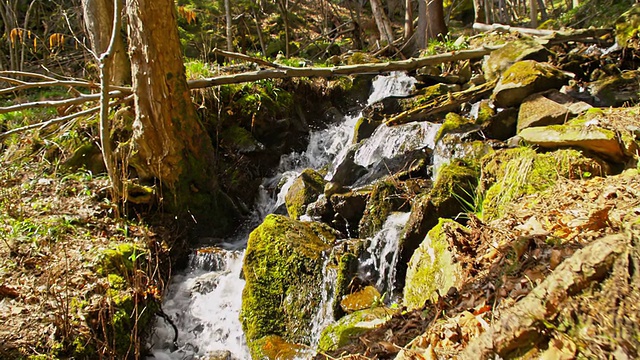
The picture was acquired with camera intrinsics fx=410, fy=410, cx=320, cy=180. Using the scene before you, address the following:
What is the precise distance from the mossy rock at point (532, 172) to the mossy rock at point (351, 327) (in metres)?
1.29

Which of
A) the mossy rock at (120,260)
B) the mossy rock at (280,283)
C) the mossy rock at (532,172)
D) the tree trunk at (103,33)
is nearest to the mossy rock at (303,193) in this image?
the mossy rock at (280,283)

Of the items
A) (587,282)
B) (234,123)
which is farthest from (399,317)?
(234,123)

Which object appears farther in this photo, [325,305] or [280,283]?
[280,283]

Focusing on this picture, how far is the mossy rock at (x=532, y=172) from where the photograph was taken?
11.5 ft

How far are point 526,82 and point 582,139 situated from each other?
210 cm

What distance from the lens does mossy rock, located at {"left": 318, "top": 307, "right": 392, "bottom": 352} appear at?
10.4 ft

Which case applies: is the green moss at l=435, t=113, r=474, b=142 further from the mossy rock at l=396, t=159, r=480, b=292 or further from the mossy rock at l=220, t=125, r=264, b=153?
the mossy rock at l=220, t=125, r=264, b=153

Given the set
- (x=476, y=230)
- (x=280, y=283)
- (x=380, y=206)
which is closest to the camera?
(x=476, y=230)

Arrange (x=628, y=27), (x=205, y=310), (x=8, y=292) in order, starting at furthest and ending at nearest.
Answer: (x=628, y=27)
(x=205, y=310)
(x=8, y=292)

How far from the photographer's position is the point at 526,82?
543 cm

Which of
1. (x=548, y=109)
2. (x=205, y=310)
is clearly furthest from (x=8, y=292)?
(x=548, y=109)

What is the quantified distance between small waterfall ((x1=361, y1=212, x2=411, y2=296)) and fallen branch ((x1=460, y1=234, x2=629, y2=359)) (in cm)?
272

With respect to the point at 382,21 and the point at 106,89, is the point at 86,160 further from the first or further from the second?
the point at 382,21

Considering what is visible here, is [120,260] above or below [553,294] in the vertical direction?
below
